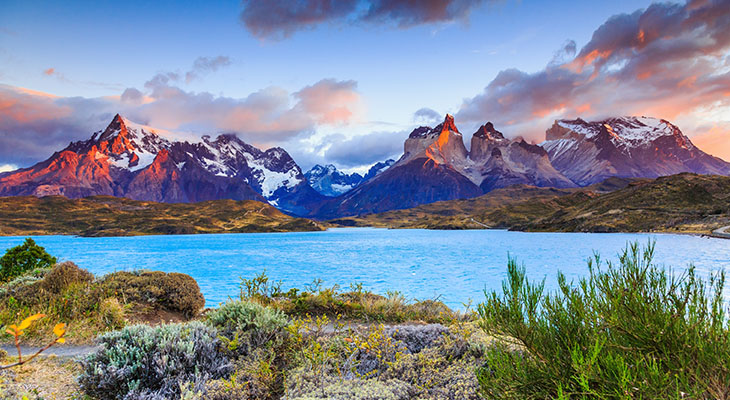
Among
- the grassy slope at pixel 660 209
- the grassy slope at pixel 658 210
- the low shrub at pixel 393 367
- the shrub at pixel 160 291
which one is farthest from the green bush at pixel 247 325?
the grassy slope at pixel 660 209

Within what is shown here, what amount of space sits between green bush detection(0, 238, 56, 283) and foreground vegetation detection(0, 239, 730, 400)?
855 centimetres

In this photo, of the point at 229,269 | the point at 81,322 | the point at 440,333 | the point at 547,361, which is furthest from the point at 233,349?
Result: the point at 229,269

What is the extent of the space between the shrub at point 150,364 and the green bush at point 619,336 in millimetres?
5009

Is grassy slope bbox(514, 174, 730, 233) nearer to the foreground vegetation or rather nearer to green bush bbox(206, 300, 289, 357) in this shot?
the foreground vegetation

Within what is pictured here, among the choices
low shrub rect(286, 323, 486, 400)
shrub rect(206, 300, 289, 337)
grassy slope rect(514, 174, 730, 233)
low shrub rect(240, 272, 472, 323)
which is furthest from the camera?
grassy slope rect(514, 174, 730, 233)

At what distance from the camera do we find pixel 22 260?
17891mm

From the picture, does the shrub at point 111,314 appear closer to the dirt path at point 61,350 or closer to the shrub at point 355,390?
the dirt path at point 61,350

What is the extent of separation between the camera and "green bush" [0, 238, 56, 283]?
17255mm

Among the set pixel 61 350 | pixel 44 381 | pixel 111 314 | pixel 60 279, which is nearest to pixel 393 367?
pixel 44 381

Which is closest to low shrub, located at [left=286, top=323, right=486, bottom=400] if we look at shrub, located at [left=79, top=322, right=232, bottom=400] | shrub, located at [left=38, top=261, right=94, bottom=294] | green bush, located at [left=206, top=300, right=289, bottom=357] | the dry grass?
green bush, located at [left=206, top=300, right=289, bottom=357]

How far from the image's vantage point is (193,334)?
22.9ft

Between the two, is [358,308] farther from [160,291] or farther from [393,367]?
[160,291]

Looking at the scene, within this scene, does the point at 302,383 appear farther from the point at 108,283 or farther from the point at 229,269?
the point at 229,269

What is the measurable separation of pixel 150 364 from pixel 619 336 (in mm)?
7199
